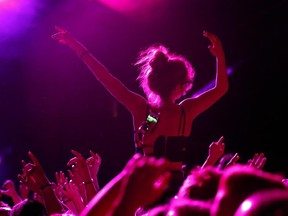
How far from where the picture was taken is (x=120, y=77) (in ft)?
25.4

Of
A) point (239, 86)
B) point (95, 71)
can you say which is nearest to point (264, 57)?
point (239, 86)

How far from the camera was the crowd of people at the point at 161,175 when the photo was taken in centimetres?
81

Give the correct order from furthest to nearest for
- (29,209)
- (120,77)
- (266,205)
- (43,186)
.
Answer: (120,77)
(43,186)
(29,209)
(266,205)

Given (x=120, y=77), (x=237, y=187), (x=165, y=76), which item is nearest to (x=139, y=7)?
(x=120, y=77)

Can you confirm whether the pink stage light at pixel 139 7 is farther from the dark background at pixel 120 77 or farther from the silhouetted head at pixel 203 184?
the silhouetted head at pixel 203 184

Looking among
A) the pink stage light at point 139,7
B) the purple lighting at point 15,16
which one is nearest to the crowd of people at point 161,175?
the purple lighting at point 15,16

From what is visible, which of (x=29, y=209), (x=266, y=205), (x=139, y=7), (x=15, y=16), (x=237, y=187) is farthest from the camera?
(x=139, y=7)

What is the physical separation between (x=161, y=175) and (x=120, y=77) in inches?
270

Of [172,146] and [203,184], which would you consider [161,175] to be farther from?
[172,146]

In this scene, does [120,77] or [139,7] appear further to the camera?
[120,77]

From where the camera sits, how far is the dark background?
278 inches

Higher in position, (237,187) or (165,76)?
(165,76)

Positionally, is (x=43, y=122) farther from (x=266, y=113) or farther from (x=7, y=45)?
(x=266, y=113)

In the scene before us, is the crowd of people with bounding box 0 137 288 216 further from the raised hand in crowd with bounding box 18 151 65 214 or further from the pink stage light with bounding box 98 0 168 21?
the pink stage light with bounding box 98 0 168 21
